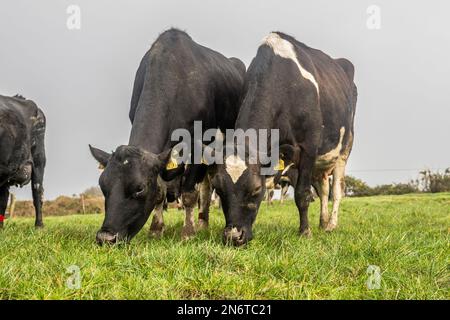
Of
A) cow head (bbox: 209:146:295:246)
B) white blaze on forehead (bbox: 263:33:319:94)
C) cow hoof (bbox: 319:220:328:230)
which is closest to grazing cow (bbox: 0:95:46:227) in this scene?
cow head (bbox: 209:146:295:246)

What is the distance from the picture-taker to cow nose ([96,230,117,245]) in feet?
20.3

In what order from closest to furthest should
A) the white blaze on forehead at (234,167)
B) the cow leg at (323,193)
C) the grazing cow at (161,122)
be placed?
the grazing cow at (161,122) < the white blaze on forehead at (234,167) < the cow leg at (323,193)

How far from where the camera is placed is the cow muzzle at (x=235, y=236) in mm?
6271

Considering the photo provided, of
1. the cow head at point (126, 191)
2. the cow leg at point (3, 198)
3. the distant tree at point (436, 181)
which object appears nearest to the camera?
the cow head at point (126, 191)

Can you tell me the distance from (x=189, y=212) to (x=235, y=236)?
1896 mm

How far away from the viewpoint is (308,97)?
8.21 metres

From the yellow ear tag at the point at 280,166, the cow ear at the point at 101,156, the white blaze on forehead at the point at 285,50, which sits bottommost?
the yellow ear tag at the point at 280,166

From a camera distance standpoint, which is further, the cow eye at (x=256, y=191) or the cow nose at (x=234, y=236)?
the cow eye at (x=256, y=191)

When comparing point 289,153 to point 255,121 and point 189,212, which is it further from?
point 189,212

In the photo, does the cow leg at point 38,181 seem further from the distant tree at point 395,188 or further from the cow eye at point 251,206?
the distant tree at point 395,188

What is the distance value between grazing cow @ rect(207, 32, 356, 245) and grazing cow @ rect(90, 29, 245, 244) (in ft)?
2.72

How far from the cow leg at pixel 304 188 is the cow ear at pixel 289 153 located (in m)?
0.11

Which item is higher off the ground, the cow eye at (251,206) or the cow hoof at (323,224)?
the cow eye at (251,206)

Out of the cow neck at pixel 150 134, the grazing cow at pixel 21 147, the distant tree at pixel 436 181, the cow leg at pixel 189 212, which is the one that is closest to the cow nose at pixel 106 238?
the cow neck at pixel 150 134
